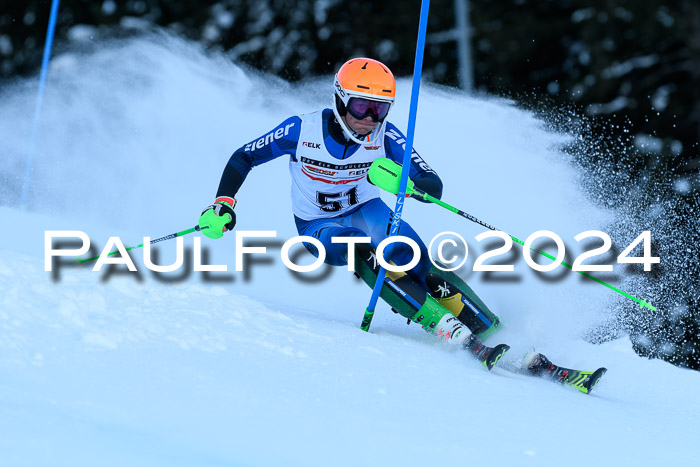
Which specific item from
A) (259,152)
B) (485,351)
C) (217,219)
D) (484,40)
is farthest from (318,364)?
(484,40)

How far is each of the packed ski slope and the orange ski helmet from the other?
1.00m

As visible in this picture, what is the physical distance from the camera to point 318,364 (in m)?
3.38

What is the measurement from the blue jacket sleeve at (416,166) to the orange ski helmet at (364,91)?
280 mm

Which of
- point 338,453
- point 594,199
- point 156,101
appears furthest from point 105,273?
point 156,101

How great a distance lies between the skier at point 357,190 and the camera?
4.20 metres

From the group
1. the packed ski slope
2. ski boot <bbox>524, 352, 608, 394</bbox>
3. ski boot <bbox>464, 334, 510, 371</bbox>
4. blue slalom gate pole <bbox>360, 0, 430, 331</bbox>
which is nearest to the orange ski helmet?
blue slalom gate pole <bbox>360, 0, 430, 331</bbox>

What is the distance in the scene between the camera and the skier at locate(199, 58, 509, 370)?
4195 millimetres

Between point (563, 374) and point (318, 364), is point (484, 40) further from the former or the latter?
point (318, 364)

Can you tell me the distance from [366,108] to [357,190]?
0.56 metres

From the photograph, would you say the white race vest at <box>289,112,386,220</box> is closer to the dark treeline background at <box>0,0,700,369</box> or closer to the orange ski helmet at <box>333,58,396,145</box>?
the orange ski helmet at <box>333,58,396,145</box>

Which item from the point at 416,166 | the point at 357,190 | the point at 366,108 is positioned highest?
the point at 366,108

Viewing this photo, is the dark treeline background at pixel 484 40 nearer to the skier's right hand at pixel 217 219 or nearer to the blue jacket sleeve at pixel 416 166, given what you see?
the blue jacket sleeve at pixel 416 166

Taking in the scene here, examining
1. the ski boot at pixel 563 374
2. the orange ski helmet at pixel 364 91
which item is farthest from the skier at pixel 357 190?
the ski boot at pixel 563 374

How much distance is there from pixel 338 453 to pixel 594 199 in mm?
4230
